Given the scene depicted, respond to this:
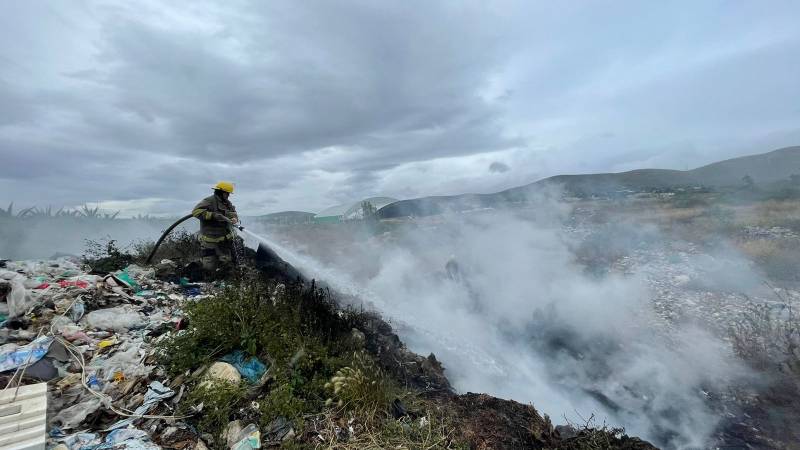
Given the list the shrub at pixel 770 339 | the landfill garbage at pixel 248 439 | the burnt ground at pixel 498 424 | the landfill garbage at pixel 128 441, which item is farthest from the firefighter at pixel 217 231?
the shrub at pixel 770 339

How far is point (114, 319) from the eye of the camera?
383 cm

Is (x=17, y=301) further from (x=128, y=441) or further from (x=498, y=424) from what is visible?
(x=498, y=424)

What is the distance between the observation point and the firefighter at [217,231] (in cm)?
605

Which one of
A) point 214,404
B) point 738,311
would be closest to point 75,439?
point 214,404

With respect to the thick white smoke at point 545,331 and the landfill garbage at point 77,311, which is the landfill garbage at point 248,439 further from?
the thick white smoke at point 545,331

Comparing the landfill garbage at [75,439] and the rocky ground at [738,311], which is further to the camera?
the rocky ground at [738,311]

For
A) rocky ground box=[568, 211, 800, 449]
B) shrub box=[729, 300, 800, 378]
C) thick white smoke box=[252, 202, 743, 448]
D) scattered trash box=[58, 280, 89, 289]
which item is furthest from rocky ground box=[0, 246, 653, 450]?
shrub box=[729, 300, 800, 378]

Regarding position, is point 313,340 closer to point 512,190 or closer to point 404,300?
point 404,300

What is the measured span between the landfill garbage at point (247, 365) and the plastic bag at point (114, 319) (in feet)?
5.30

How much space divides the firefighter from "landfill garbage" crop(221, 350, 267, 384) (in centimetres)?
341

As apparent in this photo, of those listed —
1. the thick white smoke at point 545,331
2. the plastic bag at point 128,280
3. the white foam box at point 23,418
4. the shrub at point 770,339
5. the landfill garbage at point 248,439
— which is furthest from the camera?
the thick white smoke at point 545,331

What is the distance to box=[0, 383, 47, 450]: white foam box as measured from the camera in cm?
194

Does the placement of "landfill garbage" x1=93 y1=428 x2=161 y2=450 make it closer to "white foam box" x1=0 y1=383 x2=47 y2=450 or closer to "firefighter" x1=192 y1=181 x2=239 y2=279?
"white foam box" x1=0 y1=383 x2=47 y2=450

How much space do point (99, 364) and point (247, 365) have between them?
4.34ft
